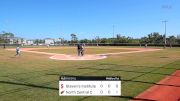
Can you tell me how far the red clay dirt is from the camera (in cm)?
931

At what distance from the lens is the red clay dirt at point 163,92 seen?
367 inches

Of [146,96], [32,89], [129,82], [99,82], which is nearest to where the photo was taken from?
[99,82]

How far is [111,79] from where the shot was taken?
5.84m

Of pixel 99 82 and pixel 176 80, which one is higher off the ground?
pixel 99 82

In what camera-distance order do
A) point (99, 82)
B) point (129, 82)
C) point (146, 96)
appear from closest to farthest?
point (99, 82) → point (146, 96) → point (129, 82)

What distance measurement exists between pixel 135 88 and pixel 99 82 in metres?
5.45

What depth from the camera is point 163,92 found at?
33.5ft

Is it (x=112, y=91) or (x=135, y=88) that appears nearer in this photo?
(x=112, y=91)

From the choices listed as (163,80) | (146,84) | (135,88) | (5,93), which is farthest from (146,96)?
(5,93)

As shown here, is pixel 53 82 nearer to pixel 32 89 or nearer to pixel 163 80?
pixel 32 89
